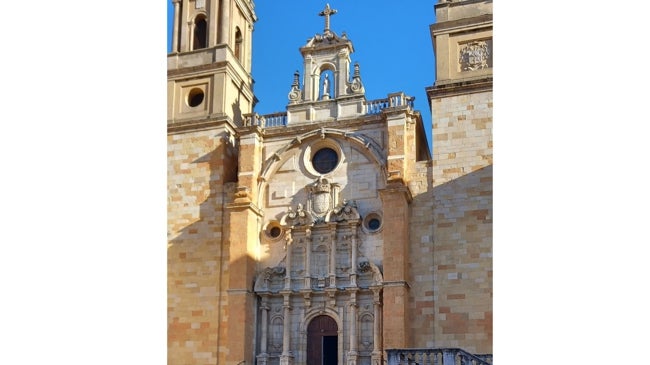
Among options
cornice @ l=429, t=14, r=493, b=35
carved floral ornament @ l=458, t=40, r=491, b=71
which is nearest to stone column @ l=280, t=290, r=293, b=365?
carved floral ornament @ l=458, t=40, r=491, b=71

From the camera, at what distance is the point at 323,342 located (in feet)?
39.7

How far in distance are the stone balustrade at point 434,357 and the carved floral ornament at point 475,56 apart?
206 inches

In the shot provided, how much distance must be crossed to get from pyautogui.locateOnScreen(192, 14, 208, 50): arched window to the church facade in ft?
2.55

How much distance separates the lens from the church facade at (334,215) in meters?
11.5

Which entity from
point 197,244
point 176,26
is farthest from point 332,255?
point 176,26

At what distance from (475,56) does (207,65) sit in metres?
4.40

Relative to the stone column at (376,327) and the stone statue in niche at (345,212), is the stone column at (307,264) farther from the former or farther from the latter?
the stone column at (376,327)

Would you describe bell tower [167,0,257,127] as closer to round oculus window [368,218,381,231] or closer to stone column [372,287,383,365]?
round oculus window [368,218,381,231]

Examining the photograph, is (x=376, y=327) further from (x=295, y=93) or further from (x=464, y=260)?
(x=295, y=93)

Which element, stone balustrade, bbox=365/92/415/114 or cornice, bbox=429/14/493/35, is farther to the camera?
stone balustrade, bbox=365/92/415/114

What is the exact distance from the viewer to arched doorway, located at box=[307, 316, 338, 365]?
12016 mm

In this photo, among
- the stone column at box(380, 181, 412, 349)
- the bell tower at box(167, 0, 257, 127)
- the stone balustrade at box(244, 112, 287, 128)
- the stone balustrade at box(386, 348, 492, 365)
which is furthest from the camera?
the bell tower at box(167, 0, 257, 127)
